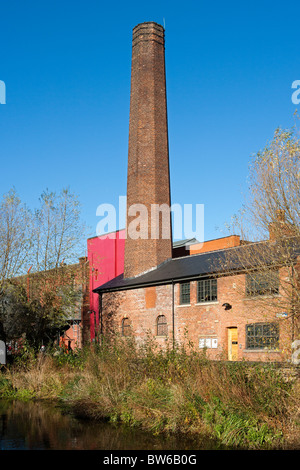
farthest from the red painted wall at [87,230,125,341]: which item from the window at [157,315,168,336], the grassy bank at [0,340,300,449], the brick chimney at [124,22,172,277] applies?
the grassy bank at [0,340,300,449]

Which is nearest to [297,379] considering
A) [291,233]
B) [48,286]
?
[291,233]

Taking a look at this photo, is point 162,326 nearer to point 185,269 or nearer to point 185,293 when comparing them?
point 185,293

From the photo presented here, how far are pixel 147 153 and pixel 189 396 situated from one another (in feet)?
75.5

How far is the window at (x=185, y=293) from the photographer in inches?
1091

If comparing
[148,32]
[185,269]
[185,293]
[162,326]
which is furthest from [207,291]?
[148,32]

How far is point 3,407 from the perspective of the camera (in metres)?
17.5

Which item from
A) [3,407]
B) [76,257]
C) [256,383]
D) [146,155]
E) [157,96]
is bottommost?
[3,407]

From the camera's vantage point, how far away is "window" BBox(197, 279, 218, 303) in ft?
86.2

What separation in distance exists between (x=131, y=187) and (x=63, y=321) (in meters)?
12.2

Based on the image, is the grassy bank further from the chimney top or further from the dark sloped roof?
the chimney top

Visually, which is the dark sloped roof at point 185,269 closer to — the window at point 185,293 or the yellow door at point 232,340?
the window at point 185,293

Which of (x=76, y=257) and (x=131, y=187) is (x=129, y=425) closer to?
(x=76, y=257)

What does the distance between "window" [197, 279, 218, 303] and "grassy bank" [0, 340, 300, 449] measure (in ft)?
32.3

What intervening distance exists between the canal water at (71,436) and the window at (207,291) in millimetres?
12219
